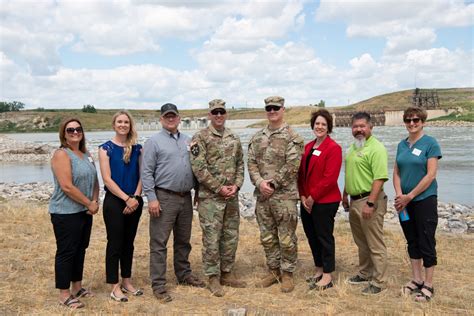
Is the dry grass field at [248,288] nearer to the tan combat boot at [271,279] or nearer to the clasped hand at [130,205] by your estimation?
the tan combat boot at [271,279]

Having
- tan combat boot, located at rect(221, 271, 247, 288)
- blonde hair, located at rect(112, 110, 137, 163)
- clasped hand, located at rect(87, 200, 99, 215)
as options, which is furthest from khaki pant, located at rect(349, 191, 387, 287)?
clasped hand, located at rect(87, 200, 99, 215)

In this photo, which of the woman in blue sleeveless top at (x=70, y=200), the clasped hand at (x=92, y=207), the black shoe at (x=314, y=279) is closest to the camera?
the woman in blue sleeveless top at (x=70, y=200)

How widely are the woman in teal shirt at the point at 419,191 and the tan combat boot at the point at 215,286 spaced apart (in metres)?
2.12

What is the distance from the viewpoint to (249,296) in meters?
5.37

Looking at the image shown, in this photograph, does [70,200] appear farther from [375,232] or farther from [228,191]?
[375,232]

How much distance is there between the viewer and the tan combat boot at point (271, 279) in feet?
18.8

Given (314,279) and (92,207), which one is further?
(314,279)

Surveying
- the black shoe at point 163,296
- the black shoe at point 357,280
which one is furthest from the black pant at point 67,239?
the black shoe at point 357,280

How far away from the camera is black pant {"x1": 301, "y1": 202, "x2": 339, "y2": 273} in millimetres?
5449

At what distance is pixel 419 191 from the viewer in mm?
4980

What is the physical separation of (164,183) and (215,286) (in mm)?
1393

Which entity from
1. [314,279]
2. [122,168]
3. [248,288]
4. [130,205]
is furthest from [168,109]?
[314,279]

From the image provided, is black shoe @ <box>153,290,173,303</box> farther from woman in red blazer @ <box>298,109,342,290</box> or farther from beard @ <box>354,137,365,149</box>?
beard @ <box>354,137,365,149</box>

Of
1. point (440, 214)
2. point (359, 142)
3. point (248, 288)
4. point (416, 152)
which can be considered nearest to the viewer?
point (416, 152)
